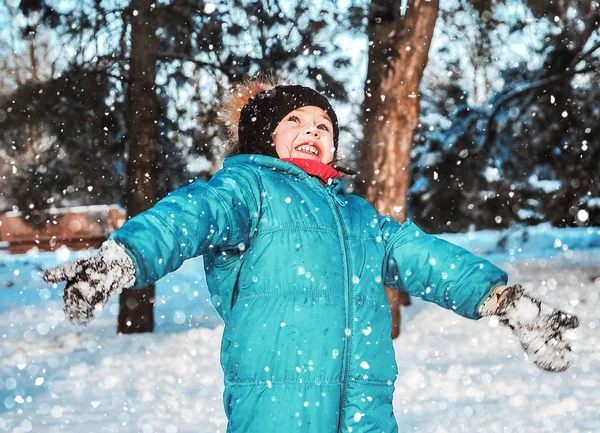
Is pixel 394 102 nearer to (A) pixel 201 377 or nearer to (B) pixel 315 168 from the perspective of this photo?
(A) pixel 201 377

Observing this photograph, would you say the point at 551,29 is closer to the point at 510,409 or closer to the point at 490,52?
the point at 490,52

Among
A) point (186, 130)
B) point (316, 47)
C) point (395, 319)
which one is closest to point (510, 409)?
point (395, 319)

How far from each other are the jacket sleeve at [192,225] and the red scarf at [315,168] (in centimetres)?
23

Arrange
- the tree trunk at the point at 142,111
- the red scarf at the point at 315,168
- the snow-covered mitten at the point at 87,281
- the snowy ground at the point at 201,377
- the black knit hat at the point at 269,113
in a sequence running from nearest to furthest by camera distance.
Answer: the snow-covered mitten at the point at 87,281 → the red scarf at the point at 315,168 → the black knit hat at the point at 269,113 → the snowy ground at the point at 201,377 → the tree trunk at the point at 142,111

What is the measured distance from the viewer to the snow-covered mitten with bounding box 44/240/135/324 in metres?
1.78

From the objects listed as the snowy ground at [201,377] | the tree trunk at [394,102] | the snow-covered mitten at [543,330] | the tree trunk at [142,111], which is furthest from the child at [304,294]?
the tree trunk at [142,111]

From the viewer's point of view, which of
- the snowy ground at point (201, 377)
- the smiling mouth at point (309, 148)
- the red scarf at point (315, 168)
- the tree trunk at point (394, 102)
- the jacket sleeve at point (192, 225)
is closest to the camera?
the jacket sleeve at point (192, 225)

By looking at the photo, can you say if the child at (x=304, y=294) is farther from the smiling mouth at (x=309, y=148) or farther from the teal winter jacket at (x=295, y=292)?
the smiling mouth at (x=309, y=148)

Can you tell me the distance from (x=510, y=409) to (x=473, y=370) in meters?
1.38

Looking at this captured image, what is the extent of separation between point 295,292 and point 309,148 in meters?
0.67

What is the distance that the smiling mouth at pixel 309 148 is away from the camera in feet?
8.95

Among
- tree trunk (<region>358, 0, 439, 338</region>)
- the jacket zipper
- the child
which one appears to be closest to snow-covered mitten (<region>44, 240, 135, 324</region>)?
the child

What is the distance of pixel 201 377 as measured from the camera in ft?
21.5

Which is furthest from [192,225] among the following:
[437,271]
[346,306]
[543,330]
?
[543,330]
